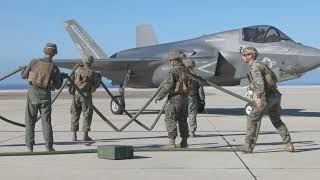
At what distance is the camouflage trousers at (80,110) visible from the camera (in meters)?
9.98

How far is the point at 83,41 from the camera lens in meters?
26.1

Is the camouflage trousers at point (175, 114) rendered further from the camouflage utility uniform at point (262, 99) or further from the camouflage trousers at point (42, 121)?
the camouflage trousers at point (42, 121)

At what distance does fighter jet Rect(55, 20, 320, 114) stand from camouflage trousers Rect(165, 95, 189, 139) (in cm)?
508

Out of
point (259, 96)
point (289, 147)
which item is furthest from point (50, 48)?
point (289, 147)

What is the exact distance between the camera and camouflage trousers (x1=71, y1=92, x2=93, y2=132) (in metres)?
9.98

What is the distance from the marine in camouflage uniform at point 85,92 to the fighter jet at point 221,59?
3371mm

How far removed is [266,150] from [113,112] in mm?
10852

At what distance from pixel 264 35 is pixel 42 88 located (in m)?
10.3

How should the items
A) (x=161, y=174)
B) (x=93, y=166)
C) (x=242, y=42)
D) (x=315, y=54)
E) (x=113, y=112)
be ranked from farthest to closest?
1. (x=113, y=112)
2. (x=242, y=42)
3. (x=315, y=54)
4. (x=93, y=166)
5. (x=161, y=174)

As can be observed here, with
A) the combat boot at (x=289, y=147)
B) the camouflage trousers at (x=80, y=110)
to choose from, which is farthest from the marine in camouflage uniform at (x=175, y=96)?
the camouflage trousers at (x=80, y=110)

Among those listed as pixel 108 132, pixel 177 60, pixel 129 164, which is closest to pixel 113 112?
pixel 108 132

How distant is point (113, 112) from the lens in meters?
18.8

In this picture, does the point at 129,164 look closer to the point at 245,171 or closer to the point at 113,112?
the point at 245,171

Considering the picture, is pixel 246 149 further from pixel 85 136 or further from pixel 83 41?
pixel 83 41
